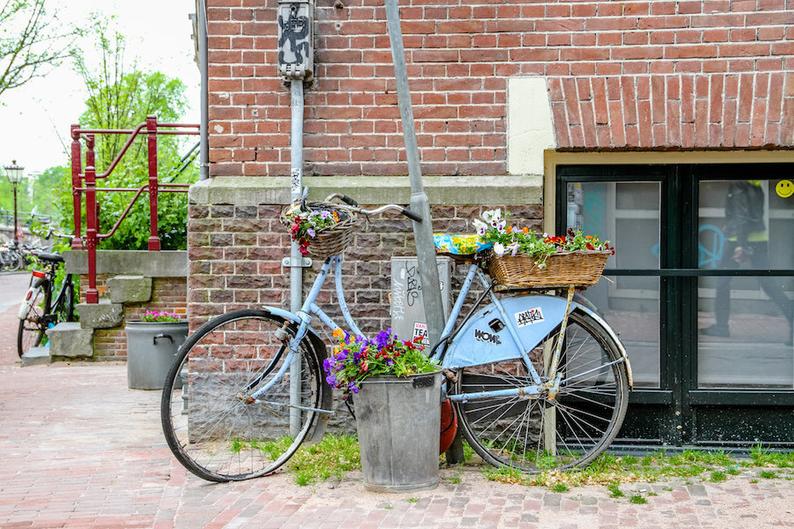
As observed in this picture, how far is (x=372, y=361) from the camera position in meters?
5.27

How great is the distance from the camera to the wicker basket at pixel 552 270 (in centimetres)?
548

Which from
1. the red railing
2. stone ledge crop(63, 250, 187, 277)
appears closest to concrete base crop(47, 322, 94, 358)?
the red railing

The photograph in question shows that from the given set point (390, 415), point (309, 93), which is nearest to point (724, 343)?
point (390, 415)

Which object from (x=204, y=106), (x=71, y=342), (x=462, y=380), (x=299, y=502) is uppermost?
(x=204, y=106)

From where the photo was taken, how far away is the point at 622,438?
6.57 m

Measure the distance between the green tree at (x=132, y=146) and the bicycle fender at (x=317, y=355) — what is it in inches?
272

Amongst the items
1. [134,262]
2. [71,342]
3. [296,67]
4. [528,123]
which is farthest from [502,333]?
[71,342]

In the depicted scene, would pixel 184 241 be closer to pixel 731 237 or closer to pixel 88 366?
pixel 88 366

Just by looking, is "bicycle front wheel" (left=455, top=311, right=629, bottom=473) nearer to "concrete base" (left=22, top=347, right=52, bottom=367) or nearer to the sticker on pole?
the sticker on pole

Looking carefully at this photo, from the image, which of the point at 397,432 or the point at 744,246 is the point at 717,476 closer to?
the point at 744,246

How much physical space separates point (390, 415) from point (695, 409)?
2313mm

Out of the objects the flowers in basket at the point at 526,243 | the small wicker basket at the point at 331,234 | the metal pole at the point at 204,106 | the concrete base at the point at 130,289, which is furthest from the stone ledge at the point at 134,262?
the flowers in basket at the point at 526,243

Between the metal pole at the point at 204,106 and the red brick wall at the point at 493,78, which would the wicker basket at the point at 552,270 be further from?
the metal pole at the point at 204,106

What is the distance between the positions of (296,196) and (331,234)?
95 centimetres
